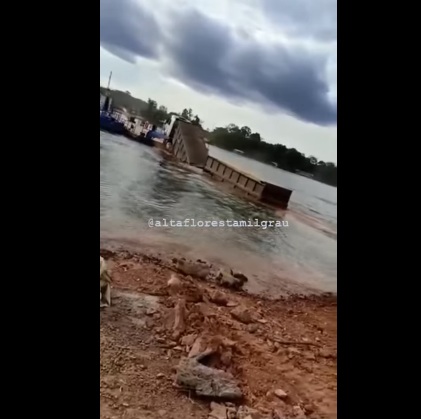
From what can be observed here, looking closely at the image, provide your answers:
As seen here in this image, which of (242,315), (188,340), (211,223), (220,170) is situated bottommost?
(188,340)

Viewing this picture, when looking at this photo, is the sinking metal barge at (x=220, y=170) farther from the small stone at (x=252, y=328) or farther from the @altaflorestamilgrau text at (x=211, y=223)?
the small stone at (x=252, y=328)

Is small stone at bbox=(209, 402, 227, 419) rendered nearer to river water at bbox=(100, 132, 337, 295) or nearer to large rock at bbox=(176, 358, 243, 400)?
large rock at bbox=(176, 358, 243, 400)

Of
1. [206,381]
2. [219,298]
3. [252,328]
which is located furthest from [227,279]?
[206,381]

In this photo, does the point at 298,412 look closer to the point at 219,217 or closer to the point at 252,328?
the point at 252,328

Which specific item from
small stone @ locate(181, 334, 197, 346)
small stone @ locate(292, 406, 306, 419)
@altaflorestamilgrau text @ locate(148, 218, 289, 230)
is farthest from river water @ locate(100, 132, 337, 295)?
small stone @ locate(292, 406, 306, 419)

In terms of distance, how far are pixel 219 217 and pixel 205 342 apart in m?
0.38

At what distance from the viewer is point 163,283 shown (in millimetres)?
1651

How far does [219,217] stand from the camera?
1.68m

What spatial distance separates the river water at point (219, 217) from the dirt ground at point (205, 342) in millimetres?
67

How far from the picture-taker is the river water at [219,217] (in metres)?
1.66
